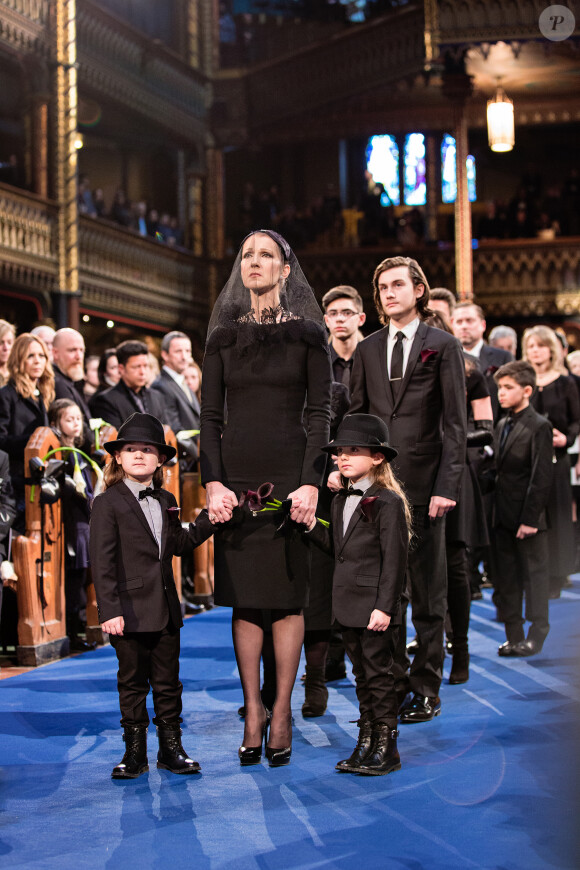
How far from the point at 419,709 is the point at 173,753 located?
114 cm

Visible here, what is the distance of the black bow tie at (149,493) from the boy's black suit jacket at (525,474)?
101 inches

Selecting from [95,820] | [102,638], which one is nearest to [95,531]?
[95,820]

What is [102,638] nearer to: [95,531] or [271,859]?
[95,531]

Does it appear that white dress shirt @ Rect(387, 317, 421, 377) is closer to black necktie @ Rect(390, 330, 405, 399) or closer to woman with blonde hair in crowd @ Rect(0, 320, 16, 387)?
black necktie @ Rect(390, 330, 405, 399)

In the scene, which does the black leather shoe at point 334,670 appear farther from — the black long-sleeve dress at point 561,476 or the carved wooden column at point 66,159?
the carved wooden column at point 66,159

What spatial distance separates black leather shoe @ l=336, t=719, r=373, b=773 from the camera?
3643 millimetres

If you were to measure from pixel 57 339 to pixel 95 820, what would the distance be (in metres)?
3.86

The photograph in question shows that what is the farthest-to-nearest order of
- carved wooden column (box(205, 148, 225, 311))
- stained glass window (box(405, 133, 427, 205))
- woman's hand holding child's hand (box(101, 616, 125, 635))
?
stained glass window (box(405, 133, 427, 205)) < carved wooden column (box(205, 148, 225, 311)) < woman's hand holding child's hand (box(101, 616, 125, 635))

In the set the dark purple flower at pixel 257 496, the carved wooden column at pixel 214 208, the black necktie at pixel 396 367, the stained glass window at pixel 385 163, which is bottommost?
the dark purple flower at pixel 257 496

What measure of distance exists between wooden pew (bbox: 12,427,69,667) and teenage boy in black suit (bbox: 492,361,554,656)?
7.48ft

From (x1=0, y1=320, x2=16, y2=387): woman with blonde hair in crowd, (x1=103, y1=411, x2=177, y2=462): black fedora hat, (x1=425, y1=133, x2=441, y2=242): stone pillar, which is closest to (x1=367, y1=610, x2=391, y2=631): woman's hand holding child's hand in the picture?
(x1=103, y1=411, x2=177, y2=462): black fedora hat

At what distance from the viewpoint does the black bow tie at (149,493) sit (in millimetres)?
3729

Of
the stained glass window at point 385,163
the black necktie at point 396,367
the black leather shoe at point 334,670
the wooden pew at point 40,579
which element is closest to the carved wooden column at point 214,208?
the stained glass window at point 385,163

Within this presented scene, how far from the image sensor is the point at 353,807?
3.28m
